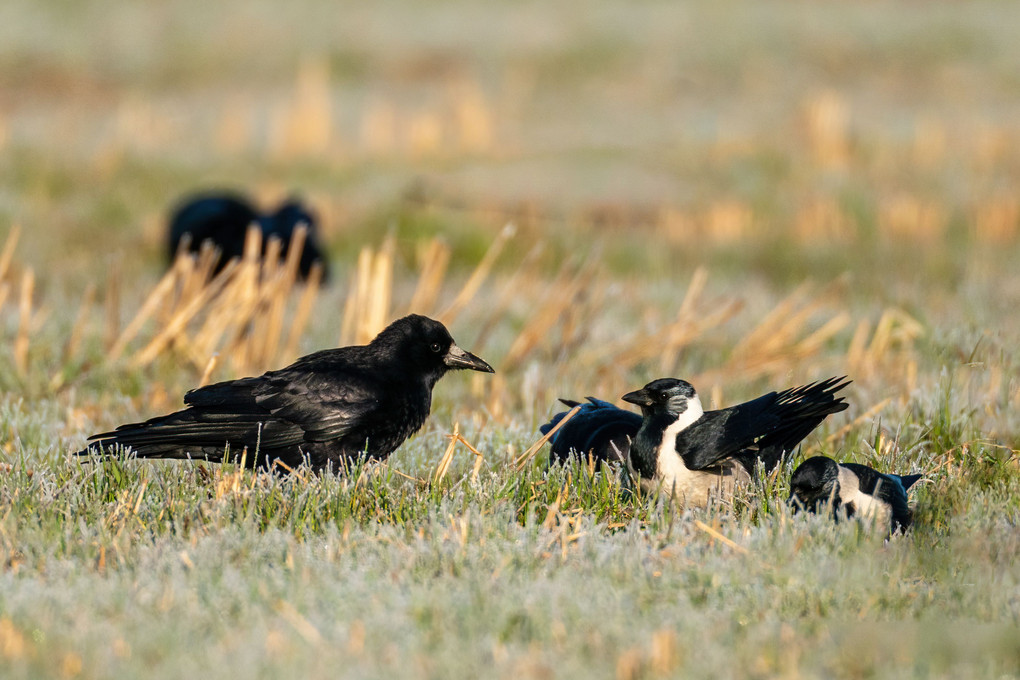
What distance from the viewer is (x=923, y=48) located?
3559 cm

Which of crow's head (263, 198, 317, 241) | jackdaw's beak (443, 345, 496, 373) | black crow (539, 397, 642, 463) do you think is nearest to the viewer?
black crow (539, 397, 642, 463)

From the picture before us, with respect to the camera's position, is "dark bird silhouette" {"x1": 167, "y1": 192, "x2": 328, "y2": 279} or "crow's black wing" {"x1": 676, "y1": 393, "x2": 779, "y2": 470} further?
"dark bird silhouette" {"x1": 167, "y1": 192, "x2": 328, "y2": 279}

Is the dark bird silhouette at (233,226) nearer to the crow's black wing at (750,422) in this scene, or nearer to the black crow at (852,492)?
the crow's black wing at (750,422)

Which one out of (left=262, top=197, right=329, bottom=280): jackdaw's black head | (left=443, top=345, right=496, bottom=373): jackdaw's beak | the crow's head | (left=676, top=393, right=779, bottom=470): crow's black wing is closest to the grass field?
(left=676, top=393, right=779, bottom=470): crow's black wing

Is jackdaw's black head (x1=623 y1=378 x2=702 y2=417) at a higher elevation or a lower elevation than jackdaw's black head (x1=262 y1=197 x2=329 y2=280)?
lower

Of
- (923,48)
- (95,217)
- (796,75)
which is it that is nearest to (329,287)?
(95,217)

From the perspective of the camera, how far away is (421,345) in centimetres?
525

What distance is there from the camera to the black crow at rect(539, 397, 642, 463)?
5.19 m

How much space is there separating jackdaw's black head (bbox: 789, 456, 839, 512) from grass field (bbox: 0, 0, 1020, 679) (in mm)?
105

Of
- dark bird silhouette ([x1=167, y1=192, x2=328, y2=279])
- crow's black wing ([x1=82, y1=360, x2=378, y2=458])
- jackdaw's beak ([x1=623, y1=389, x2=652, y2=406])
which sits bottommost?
crow's black wing ([x1=82, y1=360, x2=378, y2=458])

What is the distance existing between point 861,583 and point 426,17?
3891cm

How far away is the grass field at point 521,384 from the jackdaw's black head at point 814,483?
105 millimetres

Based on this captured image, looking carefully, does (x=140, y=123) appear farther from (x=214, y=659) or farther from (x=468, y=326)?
(x=214, y=659)

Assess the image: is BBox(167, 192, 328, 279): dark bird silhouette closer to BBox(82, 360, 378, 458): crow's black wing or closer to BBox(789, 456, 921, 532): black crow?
BBox(82, 360, 378, 458): crow's black wing
